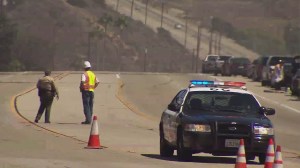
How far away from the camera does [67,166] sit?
53.4 feet

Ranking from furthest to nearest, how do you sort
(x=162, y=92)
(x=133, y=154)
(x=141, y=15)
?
1. (x=141, y=15)
2. (x=162, y=92)
3. (x=133, y=154)

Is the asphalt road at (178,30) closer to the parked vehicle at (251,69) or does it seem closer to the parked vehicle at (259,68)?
the parked vehicle at (251,69)

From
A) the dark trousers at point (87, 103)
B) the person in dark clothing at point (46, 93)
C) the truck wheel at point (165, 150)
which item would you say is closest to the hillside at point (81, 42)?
the person in dark clothing at point (46, 93)

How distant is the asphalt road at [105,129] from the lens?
706 inches

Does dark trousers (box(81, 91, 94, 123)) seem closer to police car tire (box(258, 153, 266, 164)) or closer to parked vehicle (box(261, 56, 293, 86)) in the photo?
police car tire (box(258, 153, 266, 164))

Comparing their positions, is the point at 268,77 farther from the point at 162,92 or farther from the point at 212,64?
the point at 212,64

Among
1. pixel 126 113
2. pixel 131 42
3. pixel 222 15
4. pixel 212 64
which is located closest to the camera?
pixel 126 113

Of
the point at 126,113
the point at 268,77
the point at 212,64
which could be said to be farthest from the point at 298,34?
the point at 126,113

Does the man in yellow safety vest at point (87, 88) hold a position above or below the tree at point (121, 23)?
below

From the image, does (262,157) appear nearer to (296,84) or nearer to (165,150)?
(165,150)

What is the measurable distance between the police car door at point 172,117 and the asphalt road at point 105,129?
0.46m

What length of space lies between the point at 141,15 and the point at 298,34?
84.3 ft

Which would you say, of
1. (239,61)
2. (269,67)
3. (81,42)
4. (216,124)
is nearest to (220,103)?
(216,124)

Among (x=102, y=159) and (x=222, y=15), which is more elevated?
(x=222, y=15)
